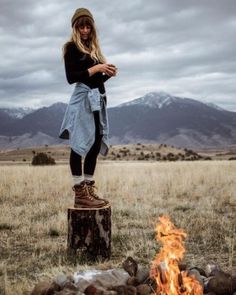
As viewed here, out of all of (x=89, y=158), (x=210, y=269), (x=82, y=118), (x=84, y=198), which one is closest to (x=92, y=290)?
(x=210, y=269)

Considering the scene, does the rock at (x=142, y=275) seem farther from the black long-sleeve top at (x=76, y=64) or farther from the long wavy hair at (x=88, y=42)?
the long wavy hair at (x=88, y=42)

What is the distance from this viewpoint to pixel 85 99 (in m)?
5.84

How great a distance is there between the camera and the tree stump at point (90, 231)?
586 cm

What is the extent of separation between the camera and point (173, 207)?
32.9ft

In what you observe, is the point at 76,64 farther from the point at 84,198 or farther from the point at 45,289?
the point at 45,289

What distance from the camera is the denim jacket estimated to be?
574 cm

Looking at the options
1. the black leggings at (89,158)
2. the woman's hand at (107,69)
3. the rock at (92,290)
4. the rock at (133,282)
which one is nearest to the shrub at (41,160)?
the black leggings at (89,158)

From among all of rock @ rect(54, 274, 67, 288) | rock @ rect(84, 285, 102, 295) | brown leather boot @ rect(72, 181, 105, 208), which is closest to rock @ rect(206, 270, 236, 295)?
→ rock @ rect(84, 285, 102, 295)

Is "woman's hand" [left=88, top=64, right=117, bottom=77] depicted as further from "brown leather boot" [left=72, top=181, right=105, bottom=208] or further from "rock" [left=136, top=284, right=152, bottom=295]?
"rock" [left=136, top=284, right=152, bottom=295]

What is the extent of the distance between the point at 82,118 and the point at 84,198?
0.95 m

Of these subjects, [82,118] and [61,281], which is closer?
[61,281]

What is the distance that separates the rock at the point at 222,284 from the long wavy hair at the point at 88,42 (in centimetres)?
290

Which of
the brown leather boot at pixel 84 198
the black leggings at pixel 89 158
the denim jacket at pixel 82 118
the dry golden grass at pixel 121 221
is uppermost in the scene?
the denim jacket at pixel 82 118

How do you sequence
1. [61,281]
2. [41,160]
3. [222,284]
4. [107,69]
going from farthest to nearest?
[41,160]
[107,69]
[61,281]
[222,284]
